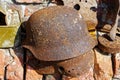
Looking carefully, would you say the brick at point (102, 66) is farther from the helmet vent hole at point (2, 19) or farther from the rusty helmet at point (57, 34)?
the helmet vent hole at point (2, 19)

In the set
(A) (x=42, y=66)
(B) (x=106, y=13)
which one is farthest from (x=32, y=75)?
(B) (x=106, y=13)


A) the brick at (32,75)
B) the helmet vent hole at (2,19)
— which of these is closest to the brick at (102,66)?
the brick at (32,75)

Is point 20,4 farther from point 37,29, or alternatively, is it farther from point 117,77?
point 117,77

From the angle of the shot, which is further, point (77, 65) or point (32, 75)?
point (32, 75)

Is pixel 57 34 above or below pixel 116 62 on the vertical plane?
above

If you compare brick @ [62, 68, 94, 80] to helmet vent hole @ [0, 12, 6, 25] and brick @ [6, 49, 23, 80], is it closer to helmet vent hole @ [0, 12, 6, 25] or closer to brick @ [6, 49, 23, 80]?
brick @ [6, 49, 23, 80]

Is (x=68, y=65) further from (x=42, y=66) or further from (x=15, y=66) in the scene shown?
(x=15, y=66)
